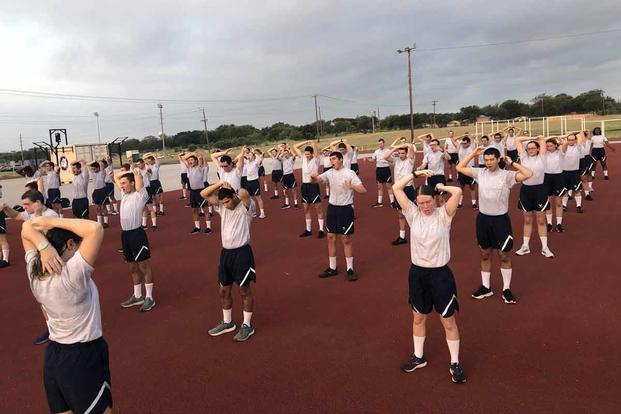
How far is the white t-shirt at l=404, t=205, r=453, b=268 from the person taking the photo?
4355 millimetres

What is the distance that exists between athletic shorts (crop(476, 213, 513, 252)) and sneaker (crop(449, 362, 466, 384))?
7.77 feet

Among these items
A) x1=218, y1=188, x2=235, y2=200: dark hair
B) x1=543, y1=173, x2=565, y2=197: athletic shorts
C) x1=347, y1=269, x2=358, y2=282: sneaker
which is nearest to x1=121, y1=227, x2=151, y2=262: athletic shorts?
x1=218, y1=188, x2=235, y2=200: dark hair

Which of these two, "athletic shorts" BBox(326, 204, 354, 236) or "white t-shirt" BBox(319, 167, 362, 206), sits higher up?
"white t-shirt" BBox(319, 167, 362, 206)

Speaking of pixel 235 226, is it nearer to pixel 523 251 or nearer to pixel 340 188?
pixel 340 188

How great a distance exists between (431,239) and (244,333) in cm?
278

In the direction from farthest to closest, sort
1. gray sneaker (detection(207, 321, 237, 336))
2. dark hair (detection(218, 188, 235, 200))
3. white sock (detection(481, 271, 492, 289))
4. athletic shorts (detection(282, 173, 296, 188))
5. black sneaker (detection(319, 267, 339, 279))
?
athletic shorts (detection(282, 173, 296, 188)) < black sneaker (detection(319, 267, 339, 279)) < white sock (detection(481, 271, 492, 289)) < gray sneaker (detection(207, 321, 237, 336)) < dark hair (detection(218, 188, 235, 200))

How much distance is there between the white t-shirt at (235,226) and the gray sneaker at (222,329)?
3.59 ft

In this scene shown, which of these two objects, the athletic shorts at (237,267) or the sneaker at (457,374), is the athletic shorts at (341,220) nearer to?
the athletic shorts at (237,267)

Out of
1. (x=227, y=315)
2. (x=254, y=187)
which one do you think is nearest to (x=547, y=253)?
(x=227, y=315)

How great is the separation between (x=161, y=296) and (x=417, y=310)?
15.5ft

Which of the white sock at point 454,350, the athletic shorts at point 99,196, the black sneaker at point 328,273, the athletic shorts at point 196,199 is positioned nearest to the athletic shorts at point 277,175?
the athletic shorts at point 196,199

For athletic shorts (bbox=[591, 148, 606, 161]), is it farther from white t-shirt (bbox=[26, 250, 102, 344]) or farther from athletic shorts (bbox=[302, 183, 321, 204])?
white t-shirt (bbox=[26, 250, 102, 344])

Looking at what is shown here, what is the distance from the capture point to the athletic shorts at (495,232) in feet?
20.1

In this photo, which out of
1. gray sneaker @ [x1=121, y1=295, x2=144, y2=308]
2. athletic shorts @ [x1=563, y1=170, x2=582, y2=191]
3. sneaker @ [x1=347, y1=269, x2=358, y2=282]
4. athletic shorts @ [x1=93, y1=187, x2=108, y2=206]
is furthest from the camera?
athletic shorts @ [x1=93, y1=187, x2=108, y2=206]
